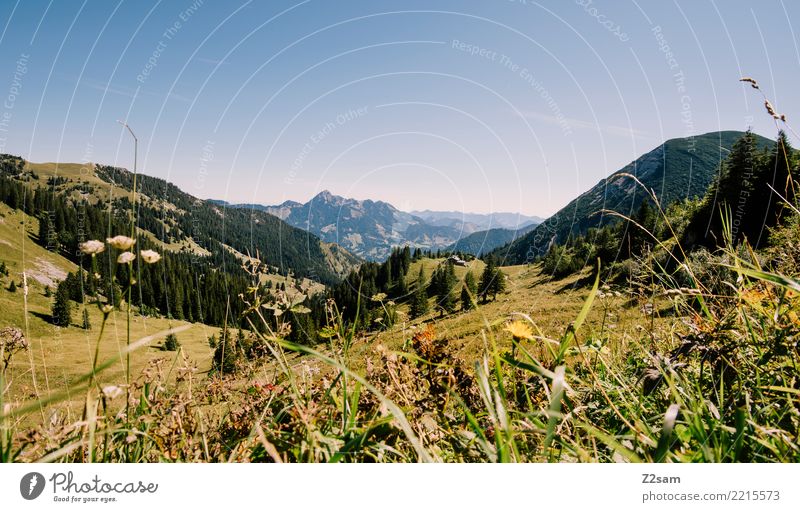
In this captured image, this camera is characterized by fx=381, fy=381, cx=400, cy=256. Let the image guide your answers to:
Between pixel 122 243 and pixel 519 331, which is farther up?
pixel 122 243

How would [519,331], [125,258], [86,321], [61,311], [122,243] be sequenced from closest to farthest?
[125,258], [122,243], [519,331], [86,321], [61,311]

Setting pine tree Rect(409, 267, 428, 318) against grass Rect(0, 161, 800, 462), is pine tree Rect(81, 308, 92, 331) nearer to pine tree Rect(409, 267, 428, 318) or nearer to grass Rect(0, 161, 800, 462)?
pine tree Rect(409, 267, 428, 318)

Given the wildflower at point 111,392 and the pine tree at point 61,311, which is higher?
the wildflower at point 111,392

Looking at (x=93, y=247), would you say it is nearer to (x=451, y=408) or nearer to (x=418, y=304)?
(x=451, y=408)

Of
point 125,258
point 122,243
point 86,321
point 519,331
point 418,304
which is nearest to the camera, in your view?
point 125,258

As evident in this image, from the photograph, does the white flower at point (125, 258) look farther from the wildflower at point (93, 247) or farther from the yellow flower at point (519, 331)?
the yellow flower at point (519, 331)

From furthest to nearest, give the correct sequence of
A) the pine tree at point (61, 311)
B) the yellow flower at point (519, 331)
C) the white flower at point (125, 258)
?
the pine tree at point (61, 311)
the yellow flower at point (519, 331)
the white flower at point (125, 258)

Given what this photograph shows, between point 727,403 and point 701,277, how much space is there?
2.24 metres

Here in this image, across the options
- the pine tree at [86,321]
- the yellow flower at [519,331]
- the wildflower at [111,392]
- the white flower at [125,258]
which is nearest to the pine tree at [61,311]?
the pine tree at [86,321]

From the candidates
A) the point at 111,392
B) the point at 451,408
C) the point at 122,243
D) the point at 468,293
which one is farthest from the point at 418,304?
the point at 122,243

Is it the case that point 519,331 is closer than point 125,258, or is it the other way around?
point 125,258

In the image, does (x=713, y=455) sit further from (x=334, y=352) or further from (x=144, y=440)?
(x=144, y=440)
